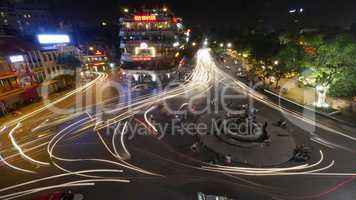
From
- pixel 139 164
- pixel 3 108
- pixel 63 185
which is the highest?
pixel 3 108

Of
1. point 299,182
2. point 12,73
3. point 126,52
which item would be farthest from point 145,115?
point 126,52

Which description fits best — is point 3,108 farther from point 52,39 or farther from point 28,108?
point 52,39

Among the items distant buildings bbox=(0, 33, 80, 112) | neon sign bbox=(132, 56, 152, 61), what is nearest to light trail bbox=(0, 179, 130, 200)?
distant buildings bbox=(0, 33, 80, 112)

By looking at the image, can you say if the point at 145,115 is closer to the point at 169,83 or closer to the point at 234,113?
the point at 234,113

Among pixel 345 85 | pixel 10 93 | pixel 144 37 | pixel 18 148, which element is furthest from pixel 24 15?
pixel 345 85

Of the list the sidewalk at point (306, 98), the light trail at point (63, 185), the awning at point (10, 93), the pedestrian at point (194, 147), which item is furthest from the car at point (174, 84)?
the light trail at point (63, 185)

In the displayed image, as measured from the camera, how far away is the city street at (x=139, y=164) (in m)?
18.3

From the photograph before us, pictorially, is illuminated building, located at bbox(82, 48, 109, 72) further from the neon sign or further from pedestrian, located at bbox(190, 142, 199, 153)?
pedestrian, located at bbox(190, 142, 199, 153)

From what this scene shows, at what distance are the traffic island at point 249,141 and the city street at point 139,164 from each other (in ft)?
3.84

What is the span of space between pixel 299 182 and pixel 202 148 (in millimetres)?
9467

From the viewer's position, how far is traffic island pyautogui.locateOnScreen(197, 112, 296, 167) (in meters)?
22.7

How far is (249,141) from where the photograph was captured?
25.6 meters

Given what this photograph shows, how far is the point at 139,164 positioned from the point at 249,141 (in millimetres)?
12245

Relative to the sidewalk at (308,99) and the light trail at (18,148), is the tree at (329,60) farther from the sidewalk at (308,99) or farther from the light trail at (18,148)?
the light trail at (18,148)
